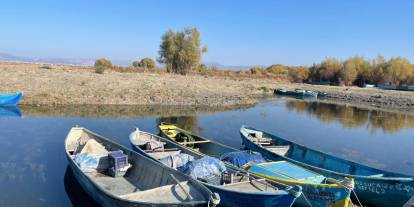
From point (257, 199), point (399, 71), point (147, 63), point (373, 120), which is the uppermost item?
point (399, 71)

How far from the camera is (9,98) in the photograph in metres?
31.8

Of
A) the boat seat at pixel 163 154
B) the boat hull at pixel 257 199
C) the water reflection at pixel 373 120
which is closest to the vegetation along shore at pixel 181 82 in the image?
the water reflection at pixel 373 120

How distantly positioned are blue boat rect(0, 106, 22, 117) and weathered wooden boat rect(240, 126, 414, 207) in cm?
1909

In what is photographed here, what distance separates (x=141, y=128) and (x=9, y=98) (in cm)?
1409

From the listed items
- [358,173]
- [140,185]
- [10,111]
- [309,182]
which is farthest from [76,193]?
[10,111]

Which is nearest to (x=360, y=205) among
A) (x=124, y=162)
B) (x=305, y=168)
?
(x=305, y=168)

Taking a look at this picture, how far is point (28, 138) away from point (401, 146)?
951 inches

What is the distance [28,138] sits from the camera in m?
21.1

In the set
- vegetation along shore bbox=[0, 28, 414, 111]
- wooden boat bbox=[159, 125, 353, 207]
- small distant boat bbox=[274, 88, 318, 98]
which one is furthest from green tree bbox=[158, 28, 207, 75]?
wooden boat bbox=[159, 125, 353, 207]

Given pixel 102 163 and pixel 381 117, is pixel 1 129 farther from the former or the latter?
pixel 381 117

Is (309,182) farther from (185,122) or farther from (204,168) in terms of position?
(185,122)

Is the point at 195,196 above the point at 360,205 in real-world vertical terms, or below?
above

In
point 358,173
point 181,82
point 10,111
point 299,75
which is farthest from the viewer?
point 299,75

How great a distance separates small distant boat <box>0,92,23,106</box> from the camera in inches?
1250
